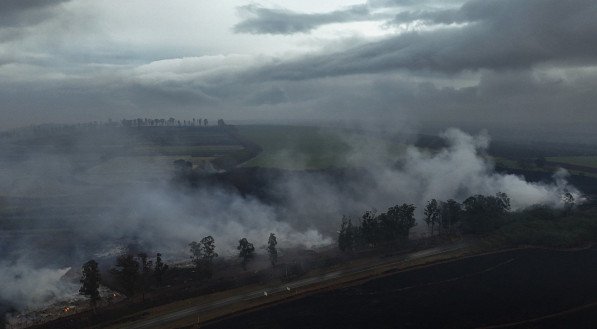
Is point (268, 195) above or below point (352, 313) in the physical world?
above

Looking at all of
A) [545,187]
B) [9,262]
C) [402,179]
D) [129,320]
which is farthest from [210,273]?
[545,187]

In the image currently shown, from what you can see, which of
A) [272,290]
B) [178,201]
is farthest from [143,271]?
[178,201]

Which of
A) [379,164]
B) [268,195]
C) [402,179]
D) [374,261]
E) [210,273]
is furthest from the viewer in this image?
[379,164]

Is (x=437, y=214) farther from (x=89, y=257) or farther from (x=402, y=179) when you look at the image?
(x=89, y=257)

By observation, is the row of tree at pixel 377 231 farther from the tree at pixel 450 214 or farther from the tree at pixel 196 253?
the tree at pixel 196 253

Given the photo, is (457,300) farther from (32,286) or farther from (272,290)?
(32,286)

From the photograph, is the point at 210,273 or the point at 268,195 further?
the point at 268,195

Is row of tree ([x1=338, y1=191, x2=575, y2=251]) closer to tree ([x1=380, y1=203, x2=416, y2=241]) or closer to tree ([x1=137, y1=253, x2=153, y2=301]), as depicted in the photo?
tree ([x1=380, y1=203, x2=416, y2=241])

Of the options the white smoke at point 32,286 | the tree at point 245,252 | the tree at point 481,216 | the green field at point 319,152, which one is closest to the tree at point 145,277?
the white smoke at point 32,286
